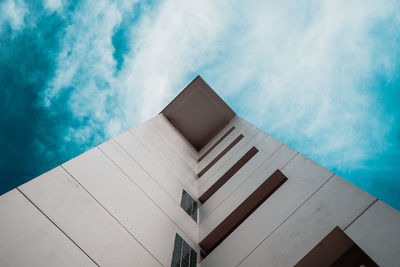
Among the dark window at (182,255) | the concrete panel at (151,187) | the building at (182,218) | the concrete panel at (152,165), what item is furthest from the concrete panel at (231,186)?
the dark window at (182,255)

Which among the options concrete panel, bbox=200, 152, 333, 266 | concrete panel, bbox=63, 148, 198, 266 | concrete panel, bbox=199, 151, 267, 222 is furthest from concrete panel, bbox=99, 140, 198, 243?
concrete panel, bbox=200, 152, 333, 266

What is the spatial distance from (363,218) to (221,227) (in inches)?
162

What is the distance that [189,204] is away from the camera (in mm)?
9203

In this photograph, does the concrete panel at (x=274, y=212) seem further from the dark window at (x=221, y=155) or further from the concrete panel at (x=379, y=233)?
the dark window at (x=221, y=155)

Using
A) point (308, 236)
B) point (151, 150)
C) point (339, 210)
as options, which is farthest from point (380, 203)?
point (151, 150)

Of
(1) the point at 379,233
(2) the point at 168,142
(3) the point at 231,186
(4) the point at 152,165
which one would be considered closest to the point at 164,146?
(2) the point at 168,142

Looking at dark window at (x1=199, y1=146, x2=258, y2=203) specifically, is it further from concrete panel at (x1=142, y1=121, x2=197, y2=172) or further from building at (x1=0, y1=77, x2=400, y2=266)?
concrete panel at (x1=142, y1=121, x2=197, y2=172)

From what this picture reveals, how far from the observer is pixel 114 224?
5012 millimetres

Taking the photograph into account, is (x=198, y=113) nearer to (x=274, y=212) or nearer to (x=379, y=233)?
(x=274, y=212)

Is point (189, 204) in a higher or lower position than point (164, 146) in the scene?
lower

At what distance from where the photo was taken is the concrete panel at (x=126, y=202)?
5.33 m

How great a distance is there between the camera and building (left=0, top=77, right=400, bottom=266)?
371 cm

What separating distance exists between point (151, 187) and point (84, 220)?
122 inches

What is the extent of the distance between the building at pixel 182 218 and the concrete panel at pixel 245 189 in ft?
0.15
